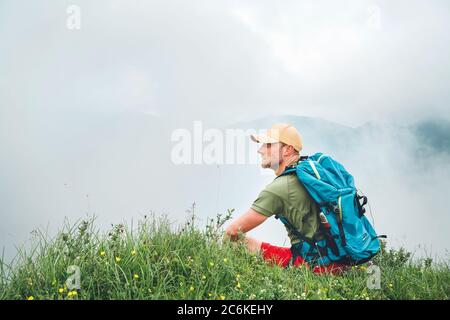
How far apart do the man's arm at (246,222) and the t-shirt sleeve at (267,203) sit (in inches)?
2.2

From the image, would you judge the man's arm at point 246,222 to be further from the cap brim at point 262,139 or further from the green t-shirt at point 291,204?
the cap brim at point 262,139

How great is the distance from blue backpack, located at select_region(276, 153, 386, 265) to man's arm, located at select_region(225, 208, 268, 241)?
0.35 meters

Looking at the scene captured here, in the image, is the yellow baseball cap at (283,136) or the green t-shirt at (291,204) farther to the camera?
the yellow baseball cap at (283,136)

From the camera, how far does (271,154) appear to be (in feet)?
22.1

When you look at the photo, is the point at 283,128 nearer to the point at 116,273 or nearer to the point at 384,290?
the point at 384,290

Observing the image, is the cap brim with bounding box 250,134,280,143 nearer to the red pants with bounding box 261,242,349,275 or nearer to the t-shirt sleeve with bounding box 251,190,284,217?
the t-shirt sleeve with bounding box 251,190,284,217

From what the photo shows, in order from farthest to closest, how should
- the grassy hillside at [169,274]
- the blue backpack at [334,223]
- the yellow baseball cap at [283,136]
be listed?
the yellow baseball cap at [283,136] → the blue backpack at [334,223] → the grassy hillside at [169,274]

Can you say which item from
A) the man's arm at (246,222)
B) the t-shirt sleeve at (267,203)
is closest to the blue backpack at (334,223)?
the t-shirt sleeve at (267,203)

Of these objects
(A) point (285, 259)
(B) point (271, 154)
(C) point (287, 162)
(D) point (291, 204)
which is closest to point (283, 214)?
(D) point (291, 204)

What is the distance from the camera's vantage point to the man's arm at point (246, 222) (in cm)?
604

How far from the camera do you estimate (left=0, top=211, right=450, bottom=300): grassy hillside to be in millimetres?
5082

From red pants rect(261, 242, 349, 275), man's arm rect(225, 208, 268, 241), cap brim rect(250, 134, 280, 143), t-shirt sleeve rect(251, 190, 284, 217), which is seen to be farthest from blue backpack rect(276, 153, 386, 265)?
cap brim rect(250, 134, 280, 143)
